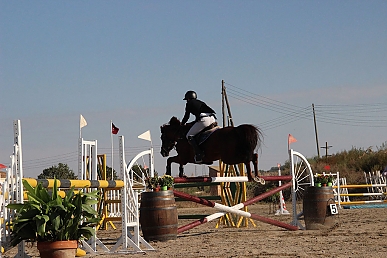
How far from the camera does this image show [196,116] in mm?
8797

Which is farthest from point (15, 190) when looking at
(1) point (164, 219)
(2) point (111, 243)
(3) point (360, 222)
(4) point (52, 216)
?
(3) point (360, 222)

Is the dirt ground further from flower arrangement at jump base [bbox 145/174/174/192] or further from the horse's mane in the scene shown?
the horse's mane

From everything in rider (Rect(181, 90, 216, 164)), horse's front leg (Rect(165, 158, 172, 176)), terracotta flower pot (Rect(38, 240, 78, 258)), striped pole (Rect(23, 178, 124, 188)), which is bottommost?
terracotta flower pot (Rect(38, 240, 78, 258))

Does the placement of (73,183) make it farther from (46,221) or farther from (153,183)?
(153,183)

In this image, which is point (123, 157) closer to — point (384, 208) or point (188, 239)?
point (188, 239)

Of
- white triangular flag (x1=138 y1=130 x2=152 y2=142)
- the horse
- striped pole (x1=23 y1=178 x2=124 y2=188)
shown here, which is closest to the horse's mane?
the horse

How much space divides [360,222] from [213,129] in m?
3.71

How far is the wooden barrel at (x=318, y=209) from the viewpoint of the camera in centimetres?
923

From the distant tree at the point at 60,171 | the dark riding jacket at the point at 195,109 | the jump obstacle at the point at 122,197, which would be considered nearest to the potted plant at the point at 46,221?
the jump obstacle at the point at 122,197

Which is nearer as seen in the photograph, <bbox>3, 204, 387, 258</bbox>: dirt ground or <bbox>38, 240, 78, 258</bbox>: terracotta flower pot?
<bbox>38, 240, 78, 258</bbox>: terracotta flower pot

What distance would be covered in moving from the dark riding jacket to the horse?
0.23 m

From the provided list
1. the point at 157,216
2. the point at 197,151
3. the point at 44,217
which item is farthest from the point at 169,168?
the point at 44,217

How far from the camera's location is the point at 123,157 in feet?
23.0

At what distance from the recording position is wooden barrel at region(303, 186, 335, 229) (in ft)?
30.3
